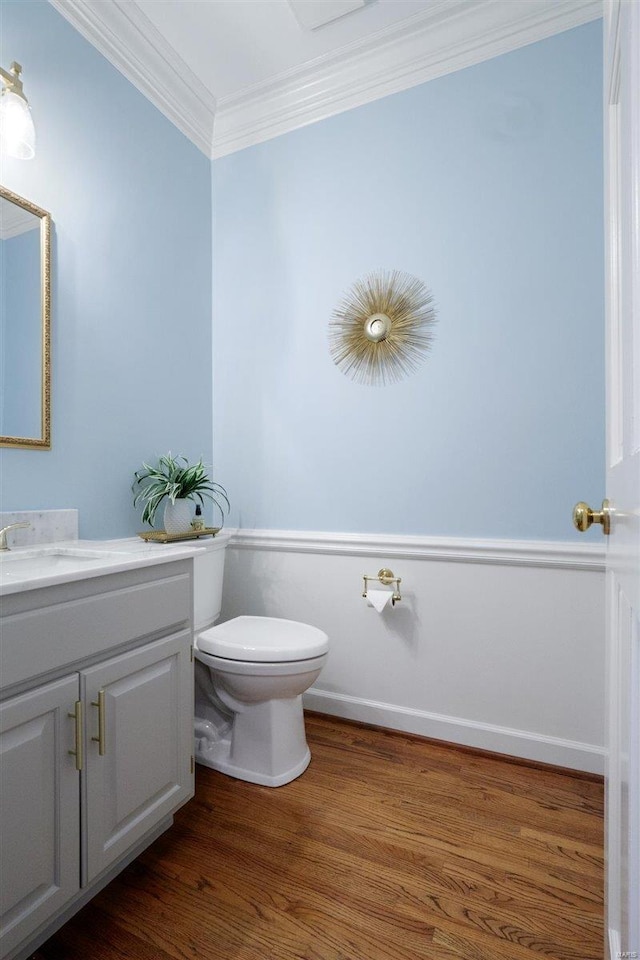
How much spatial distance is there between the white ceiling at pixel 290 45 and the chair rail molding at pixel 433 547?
179 cm

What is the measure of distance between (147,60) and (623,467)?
2.33 m

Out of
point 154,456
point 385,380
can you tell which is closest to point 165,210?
point 154,456

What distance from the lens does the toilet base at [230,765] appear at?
1.61 metres

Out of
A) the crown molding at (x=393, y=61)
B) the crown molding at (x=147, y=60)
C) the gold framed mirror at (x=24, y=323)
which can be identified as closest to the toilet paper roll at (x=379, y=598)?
the gold framed mirror at (x=24, y=323)

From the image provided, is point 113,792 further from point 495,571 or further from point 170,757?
point 495,571

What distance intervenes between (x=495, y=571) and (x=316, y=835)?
1029 millimetres

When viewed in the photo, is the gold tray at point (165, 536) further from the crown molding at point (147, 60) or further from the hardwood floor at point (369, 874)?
the crown molding at point (147, 60)

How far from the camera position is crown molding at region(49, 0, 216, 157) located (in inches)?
65.8

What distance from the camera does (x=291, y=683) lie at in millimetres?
1562

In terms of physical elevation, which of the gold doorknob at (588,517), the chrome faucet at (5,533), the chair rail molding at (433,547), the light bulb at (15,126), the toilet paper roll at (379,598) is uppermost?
the light bulb at (15,126)

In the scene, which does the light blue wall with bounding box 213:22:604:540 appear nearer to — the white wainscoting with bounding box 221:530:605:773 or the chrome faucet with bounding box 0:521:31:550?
the white wainscoting with bounding box 221:530:605:773

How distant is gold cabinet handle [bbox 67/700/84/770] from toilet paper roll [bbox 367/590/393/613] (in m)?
1.12

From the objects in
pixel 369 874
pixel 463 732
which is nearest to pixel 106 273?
pixel 369 874

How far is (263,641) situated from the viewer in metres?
1.61
